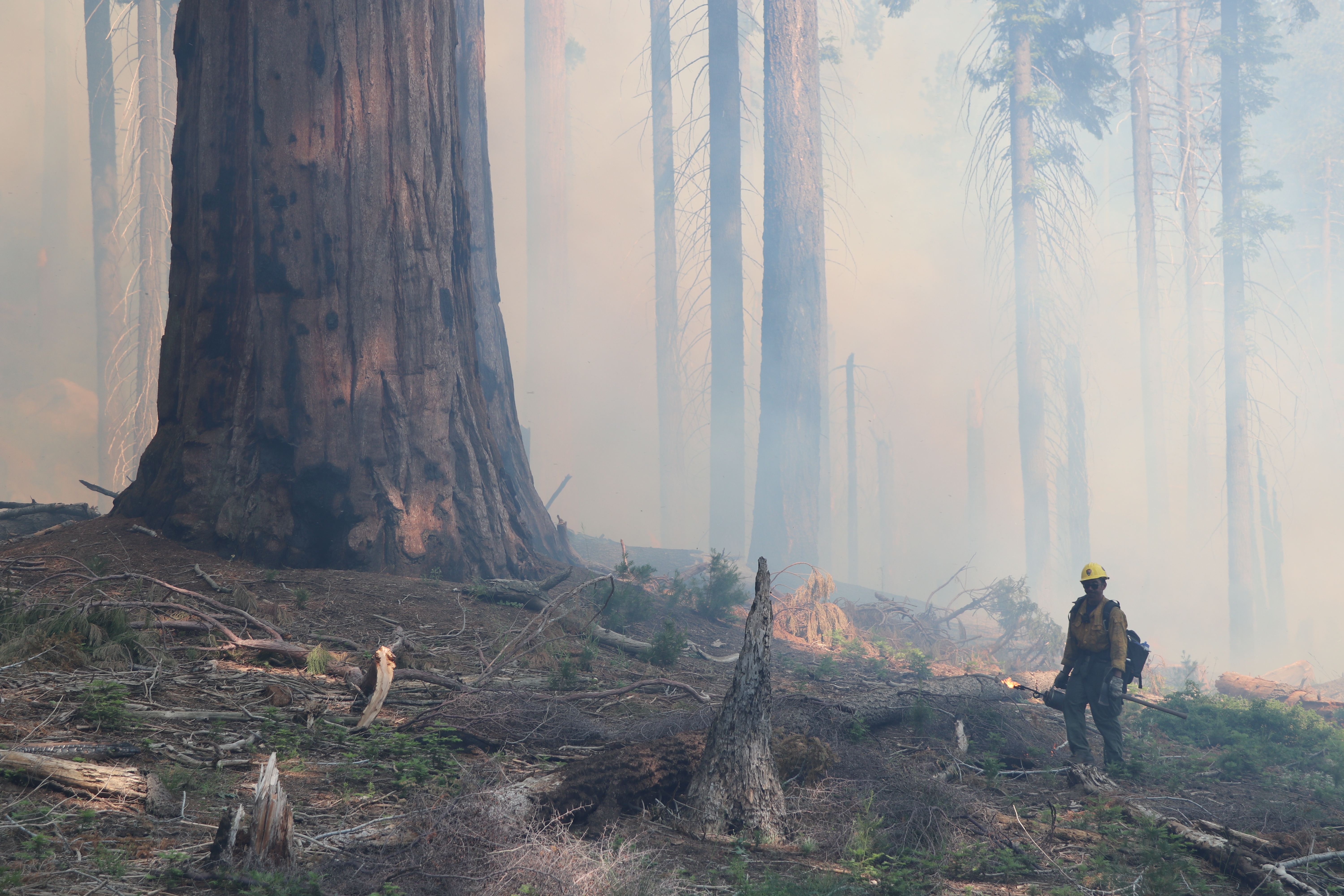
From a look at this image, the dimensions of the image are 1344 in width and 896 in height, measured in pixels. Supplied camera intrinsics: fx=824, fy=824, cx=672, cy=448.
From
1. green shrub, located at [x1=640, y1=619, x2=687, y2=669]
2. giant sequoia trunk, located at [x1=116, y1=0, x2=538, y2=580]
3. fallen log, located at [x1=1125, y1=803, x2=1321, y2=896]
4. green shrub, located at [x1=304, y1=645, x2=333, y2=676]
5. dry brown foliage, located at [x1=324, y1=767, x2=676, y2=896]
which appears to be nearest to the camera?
dry brown foliage, located at [x1=324, y1=767, x2=676, y2=896]

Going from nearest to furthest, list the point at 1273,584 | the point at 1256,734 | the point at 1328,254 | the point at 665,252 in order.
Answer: the point at 1256,734 → the point at 665,252 → the point at 1273,584 → the point at 1328,254

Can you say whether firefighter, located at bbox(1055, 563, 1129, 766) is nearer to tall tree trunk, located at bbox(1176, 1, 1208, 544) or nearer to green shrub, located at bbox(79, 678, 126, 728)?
green shrub, located at bbox(79, 678, 126, 728)

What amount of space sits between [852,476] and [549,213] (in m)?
15.1

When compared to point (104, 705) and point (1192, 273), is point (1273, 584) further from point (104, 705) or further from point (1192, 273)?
point (104, 705)

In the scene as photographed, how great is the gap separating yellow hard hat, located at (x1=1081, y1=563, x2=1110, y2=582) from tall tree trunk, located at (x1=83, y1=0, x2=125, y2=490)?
23519 mm

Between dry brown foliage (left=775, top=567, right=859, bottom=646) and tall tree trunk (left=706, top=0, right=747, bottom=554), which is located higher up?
tall tree trunk (left=706, top=0, right=747, bottom=554)

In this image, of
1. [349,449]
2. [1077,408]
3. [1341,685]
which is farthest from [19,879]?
[1077,408]

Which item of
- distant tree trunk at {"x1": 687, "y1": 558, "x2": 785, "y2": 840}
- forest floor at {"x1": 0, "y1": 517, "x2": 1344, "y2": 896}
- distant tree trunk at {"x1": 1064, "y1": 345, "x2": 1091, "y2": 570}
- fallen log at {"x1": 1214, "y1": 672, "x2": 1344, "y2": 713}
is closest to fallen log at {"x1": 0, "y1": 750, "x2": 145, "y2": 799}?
forest floor at {"x1": 0, "y1": 517, "x2": 1344, "y2": 896}

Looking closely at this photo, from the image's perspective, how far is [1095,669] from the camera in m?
6.71

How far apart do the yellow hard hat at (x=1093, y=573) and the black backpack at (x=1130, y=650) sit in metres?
0.17

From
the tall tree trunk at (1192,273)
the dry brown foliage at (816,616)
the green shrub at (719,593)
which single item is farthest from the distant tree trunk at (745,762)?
the tall tree trunk at (1192,273)

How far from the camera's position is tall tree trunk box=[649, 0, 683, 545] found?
2655 cm

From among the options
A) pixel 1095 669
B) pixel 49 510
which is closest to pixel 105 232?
pixel 49 510

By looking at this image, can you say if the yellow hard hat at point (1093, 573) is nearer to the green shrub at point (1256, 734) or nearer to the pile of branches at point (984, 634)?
the green shrub at point (1256, 734)
